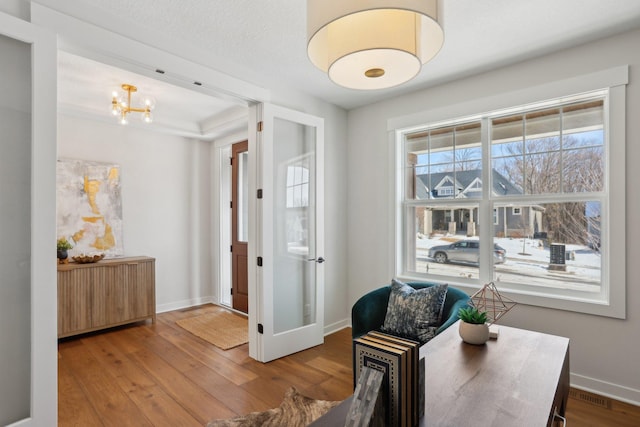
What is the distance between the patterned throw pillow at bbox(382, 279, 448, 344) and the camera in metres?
2.39

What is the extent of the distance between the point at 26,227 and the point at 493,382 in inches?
97.3

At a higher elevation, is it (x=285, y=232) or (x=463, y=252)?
(x=285, y=232)

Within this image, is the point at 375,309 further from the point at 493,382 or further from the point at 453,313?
the point at 493,382

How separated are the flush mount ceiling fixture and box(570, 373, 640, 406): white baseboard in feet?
8.85

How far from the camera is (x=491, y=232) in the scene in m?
3.01

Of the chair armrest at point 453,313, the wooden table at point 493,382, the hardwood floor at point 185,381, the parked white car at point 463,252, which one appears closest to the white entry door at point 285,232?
the hardwood floor at point 185,381

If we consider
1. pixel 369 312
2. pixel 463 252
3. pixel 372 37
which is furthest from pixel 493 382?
pixel 463 252

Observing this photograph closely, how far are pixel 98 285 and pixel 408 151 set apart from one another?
3790 millimetres

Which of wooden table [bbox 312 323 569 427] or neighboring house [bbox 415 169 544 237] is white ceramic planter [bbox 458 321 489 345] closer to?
wooden table [bbox 312 323 569 427]

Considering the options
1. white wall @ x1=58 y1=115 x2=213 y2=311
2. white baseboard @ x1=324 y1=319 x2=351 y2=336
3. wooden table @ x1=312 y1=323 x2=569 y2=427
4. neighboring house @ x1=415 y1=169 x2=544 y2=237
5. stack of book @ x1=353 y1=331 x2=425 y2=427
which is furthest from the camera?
white wall @ x1=58 y1=115 x2=213 y2=311

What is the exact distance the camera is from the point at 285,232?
129 inches

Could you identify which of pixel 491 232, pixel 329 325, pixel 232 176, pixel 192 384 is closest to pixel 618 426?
pixel 491 232

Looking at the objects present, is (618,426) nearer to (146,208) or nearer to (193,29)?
(193,29)

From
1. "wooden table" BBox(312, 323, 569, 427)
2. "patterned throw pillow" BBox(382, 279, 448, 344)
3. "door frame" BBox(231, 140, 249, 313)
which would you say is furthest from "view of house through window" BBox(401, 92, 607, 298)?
"door frame" BBox(231, 140, 249, 313)
